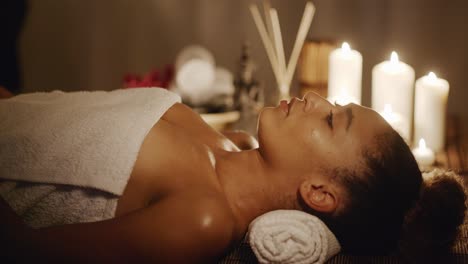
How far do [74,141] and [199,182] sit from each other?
264 mm

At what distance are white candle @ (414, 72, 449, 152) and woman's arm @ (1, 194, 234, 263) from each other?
952 millimetres

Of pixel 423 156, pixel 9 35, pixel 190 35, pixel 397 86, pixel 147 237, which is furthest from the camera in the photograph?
pixel 190 35

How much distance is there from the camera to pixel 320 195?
1.15 metres

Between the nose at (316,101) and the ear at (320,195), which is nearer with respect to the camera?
the ear at (320,195)

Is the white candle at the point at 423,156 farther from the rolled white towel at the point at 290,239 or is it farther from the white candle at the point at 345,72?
the rolled white towel at the point at 290,239

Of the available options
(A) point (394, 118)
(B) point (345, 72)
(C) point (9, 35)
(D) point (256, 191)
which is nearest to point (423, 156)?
(A) point (394, 118)

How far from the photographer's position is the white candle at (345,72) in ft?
5.96

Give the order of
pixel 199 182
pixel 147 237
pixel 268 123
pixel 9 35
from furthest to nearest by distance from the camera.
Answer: pixel 9 35
pixel 268 123
pixel 199 182
pixel 147 237

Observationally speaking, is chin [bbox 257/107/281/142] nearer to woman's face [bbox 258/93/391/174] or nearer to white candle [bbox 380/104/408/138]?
woman's face [bbox 258/93/391/174]

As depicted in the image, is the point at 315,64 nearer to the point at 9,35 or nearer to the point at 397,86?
the point at 397,86

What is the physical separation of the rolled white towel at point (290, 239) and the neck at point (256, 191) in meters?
0.09

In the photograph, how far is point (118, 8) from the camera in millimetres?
3232

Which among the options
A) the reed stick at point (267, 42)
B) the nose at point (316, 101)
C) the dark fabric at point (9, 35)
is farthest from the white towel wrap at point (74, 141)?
the dark fabric at point (9, 35)

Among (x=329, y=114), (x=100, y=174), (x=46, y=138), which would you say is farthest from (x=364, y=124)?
(x=46, y=138)
